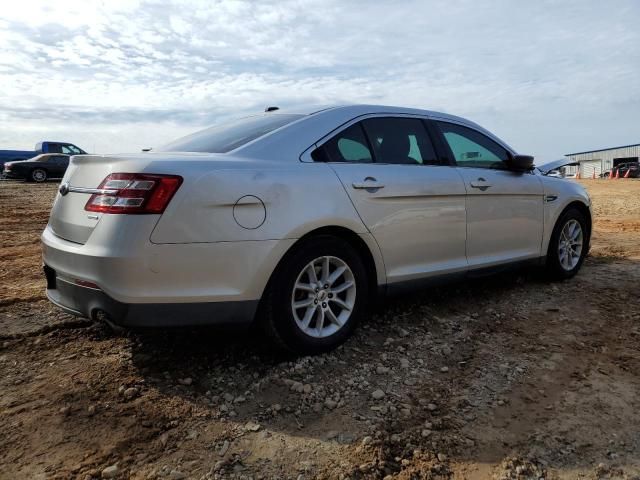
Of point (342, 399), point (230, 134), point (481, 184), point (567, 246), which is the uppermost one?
point (230, 134)

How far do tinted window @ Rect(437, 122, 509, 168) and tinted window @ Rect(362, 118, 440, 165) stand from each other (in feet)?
0.88

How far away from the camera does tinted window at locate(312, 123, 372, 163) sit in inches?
131

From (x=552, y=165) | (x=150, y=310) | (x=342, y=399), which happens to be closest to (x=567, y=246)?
(x=552, y=165)

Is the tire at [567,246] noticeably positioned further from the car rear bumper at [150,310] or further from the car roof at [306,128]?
the car rear bumper at [150,310]

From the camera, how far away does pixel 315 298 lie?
10.4 feet

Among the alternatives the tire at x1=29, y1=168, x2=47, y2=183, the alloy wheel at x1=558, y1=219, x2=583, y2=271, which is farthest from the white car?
the tire at x1=29, y1=168, x2=47, y2=183

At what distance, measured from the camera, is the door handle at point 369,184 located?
10.9 feet

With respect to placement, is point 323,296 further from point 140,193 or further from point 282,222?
point 140,193

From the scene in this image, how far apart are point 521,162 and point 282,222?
257 centimetres

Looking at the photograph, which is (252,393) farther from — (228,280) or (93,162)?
(93,162)

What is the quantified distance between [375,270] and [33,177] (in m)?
24.0

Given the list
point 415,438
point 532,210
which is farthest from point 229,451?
point 532,210

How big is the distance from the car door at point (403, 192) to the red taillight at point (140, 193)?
3.24 feet

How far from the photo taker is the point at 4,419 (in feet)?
8.38
